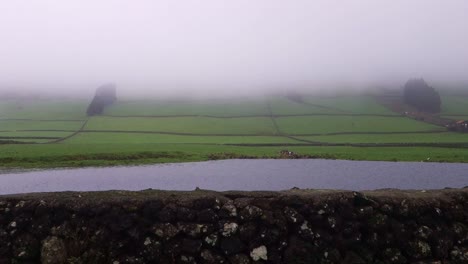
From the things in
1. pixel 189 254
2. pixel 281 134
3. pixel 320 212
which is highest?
pixel 320 212

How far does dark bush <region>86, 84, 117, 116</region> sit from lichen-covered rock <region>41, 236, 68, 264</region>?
94.0 meters

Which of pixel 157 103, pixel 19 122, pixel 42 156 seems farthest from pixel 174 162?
pixel 157 103

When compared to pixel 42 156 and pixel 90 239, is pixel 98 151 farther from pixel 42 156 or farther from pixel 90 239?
pixel 90 239

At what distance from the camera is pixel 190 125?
274 ft

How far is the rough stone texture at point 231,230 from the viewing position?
387 inches

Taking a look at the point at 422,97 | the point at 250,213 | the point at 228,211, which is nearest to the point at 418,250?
the point at 250,213

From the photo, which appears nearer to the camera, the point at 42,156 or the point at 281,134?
the point at 42,156

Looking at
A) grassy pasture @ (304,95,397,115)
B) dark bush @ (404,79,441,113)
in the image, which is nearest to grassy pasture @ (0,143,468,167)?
grassy pasture @ (304,95,397,115)

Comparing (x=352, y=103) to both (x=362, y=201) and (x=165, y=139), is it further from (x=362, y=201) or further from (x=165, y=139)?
(x=362, y=201)

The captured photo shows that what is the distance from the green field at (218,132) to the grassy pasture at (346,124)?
0.16 metres

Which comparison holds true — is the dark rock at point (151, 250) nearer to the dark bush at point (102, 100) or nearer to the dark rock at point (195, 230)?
the dark rock at point (195, 230)

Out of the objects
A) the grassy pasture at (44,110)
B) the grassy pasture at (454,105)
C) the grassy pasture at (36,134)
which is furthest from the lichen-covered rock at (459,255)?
the grassy pasture at (454,105)

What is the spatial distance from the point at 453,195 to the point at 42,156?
142 ft

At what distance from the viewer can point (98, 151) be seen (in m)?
50.0
